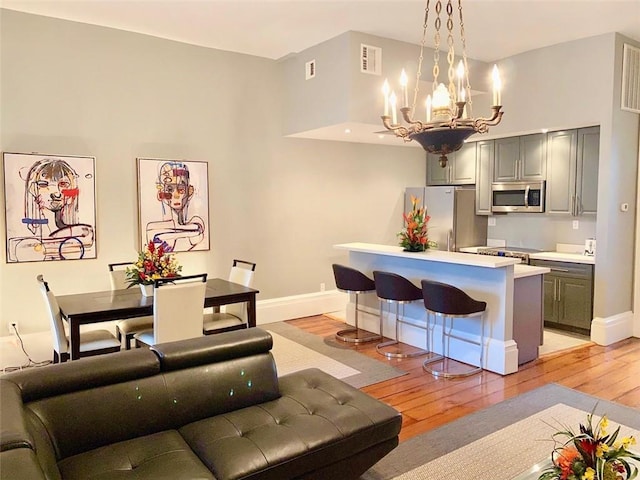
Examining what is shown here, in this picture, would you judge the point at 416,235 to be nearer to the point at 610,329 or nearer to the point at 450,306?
the point at 450,306

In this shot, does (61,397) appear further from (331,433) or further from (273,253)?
(273,253)

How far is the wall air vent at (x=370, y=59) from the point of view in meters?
5.15

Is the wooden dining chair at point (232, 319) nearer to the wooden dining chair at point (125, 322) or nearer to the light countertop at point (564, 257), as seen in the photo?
the wooden dining chair at point (125, 322)

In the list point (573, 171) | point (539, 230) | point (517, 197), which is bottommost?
point (539, 230)

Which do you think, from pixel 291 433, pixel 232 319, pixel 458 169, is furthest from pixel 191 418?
pixel 458 169

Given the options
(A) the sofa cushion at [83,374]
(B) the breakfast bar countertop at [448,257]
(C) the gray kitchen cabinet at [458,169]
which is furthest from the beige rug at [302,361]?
(C) the gray kitchen cabinet at [458,169]

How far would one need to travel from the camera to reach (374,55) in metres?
5.23

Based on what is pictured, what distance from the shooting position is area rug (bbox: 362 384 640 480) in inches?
109

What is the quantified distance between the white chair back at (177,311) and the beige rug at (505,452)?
78.5 inches

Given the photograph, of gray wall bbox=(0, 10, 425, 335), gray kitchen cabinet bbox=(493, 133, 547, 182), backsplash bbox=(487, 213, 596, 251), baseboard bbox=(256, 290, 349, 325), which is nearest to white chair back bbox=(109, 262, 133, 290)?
gray wall bbox=(0, 10, 425, 335)

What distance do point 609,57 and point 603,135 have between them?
79 centimetres

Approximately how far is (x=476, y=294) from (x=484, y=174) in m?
2.72

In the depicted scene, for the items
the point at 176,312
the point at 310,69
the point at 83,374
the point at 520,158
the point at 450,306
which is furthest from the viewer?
the point at 520,158

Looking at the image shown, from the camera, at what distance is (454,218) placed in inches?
264
